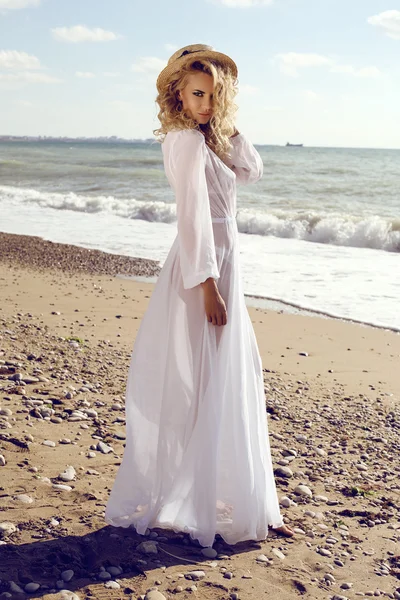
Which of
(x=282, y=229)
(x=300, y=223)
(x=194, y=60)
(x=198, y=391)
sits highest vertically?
(x=194, y=60)

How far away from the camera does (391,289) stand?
9.51m

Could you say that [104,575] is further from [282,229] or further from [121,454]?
[282,229]

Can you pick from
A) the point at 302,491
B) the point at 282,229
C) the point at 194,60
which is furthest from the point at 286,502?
the point at 282,229

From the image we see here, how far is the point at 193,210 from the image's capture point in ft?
9.11

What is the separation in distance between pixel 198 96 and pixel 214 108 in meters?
0.08

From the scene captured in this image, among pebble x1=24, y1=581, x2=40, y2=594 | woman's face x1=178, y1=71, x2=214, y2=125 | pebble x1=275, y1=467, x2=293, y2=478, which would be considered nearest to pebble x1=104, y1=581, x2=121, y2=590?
pebble x1=24, y1=581, x2=40, y2=594

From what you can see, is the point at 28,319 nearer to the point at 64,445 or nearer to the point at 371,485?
the point at 64,445

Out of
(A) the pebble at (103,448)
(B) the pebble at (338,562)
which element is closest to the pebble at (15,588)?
(B) the pebble at (338,562)

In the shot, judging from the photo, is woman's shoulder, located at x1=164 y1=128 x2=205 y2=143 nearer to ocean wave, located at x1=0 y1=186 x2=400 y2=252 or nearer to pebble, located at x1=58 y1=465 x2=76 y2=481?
pebble, located at x1=58 y1=465 x2=76 y2=481

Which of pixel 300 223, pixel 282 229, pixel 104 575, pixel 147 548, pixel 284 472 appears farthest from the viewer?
pixel 300 223

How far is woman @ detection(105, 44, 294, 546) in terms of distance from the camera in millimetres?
2795

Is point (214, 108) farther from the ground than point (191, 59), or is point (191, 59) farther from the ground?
point (191, 59)

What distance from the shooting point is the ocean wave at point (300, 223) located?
15.5m

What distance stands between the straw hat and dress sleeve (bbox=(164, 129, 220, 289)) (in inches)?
9.5
